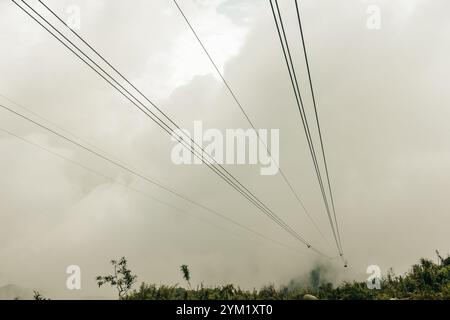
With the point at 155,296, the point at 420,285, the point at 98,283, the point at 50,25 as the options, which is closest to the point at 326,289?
the point at 420,285

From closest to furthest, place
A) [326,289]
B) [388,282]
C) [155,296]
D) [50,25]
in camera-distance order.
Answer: [50,25], [155,296], [326,289], [388,282]

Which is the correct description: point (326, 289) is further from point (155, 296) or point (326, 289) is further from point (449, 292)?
point (155, 296)

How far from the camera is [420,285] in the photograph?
29031 mm

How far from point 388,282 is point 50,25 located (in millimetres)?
31154
